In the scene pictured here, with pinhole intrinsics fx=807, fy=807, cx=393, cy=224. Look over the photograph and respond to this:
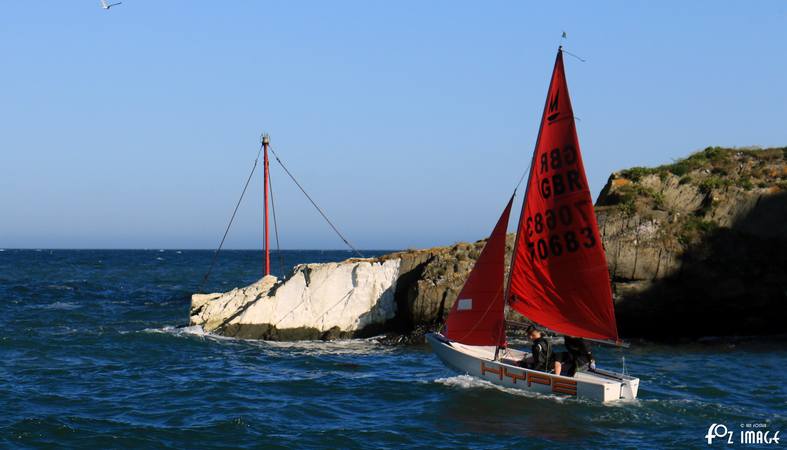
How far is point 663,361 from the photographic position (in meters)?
28.3

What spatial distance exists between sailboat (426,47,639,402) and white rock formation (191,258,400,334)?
911 cm

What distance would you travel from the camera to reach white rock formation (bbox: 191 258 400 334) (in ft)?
111

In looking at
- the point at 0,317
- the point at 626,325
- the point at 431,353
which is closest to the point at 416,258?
the point at 431,353

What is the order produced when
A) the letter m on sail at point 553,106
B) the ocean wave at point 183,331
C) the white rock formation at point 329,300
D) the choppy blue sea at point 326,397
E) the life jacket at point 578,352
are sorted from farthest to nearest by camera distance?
the ocean wave at point 183,331
the white rock formation at point 329,300
the life jacket at point 578,352
the letter m on sail at point 553,106
the choppy blue sea at point 326,397

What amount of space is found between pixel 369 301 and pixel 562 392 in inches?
520

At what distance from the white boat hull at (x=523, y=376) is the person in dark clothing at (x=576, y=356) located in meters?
0.27

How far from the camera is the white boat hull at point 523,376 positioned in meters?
21.8

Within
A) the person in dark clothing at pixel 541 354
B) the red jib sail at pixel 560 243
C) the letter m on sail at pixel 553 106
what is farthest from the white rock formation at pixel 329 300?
the letter m on sail at pixel 553 106

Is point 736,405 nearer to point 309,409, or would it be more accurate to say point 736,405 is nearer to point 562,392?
point 562,392

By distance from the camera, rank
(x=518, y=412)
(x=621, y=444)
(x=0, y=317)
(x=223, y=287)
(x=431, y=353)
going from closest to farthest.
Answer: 1. (x=621, y=444)
2. (x=518, y=412)
3. (x=431, y=353)
4. (x=0, y=317)
5. (x=223, y=287)

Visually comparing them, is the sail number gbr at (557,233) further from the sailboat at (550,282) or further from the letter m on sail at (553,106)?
the letter m on sail at (553,106)

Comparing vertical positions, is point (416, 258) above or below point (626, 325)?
above

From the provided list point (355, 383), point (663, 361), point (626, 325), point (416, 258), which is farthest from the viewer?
point (416, 258)
